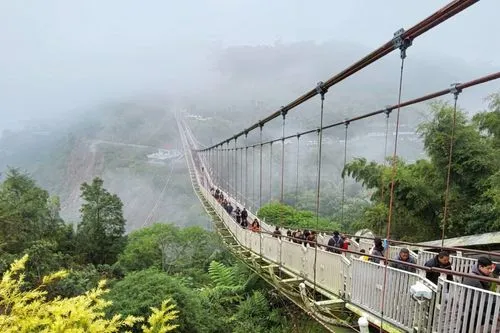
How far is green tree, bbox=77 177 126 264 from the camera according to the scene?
2361 centimetres

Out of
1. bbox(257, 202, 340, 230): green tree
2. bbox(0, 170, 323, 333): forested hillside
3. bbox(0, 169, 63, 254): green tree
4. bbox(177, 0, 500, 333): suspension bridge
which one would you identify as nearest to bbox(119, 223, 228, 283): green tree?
bbox(0, 170, 323, 333): forested hillside

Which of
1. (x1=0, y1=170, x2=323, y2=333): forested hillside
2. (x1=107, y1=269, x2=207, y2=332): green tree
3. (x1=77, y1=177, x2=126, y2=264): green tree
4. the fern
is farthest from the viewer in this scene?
(x1=77, y1=177, x2=126, y2=264): green tree

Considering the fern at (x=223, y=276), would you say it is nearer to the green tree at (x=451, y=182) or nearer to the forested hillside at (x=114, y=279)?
the forested hillside at (x=114, y=279)

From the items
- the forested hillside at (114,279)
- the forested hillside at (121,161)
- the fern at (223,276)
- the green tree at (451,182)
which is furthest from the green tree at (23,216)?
the forested hillside at (121,161)

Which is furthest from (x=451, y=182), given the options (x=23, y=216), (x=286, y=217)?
(x=23, y=216)

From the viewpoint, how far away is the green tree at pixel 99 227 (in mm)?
23609

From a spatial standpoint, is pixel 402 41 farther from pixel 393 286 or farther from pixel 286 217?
pixel 286 217

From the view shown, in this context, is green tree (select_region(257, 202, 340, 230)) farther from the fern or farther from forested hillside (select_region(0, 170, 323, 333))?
the fern

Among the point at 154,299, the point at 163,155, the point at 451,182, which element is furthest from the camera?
the point at 163,155

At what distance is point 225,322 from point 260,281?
2078 millimetres

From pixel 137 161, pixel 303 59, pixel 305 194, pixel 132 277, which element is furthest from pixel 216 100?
pixel 132 277

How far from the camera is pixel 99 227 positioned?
23.9 meters

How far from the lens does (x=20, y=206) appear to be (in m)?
19.6

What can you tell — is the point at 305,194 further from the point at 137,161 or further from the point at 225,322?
the point at 137,161
